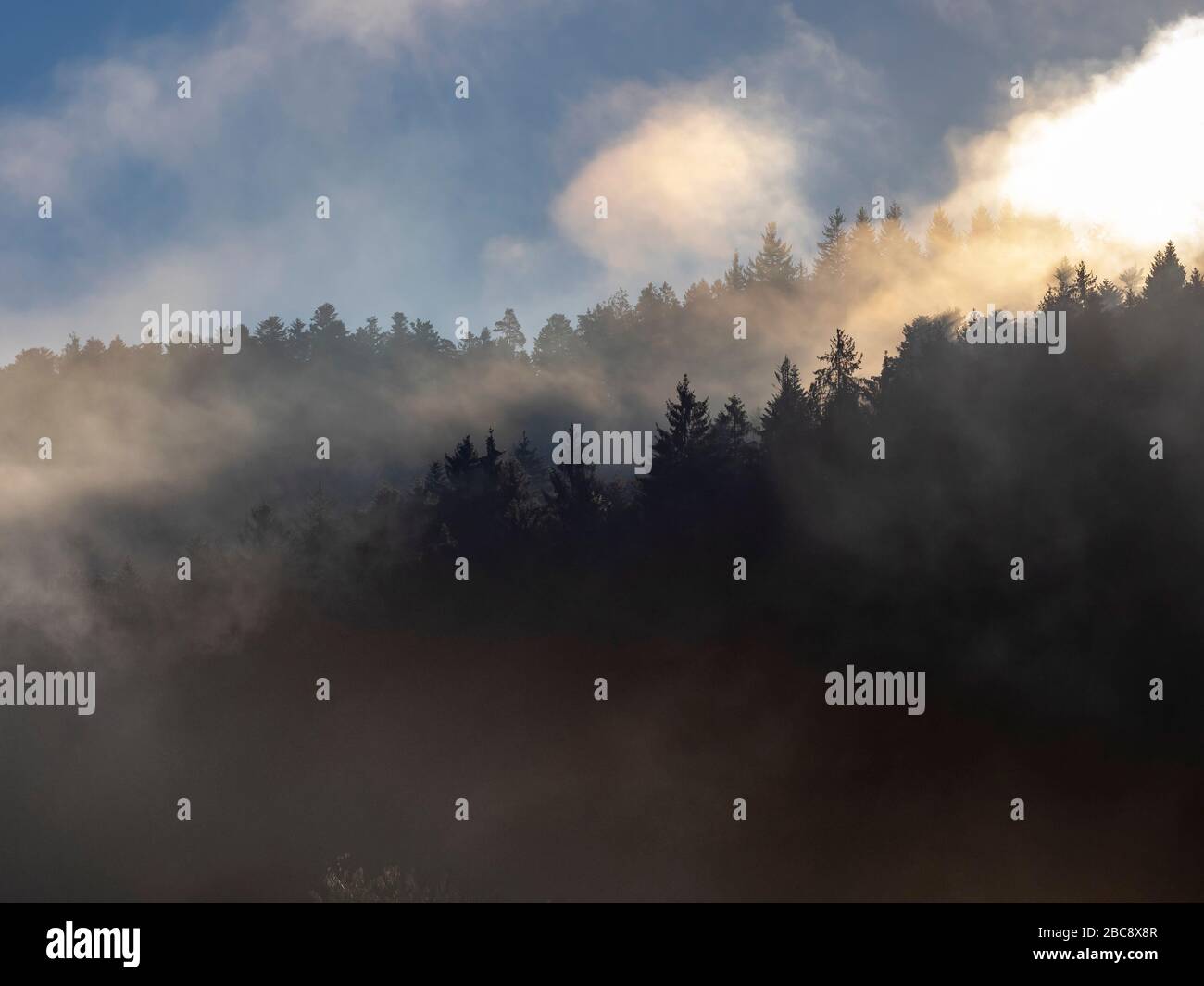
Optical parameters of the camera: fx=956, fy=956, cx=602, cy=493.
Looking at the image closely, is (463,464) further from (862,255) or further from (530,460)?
(862,255)

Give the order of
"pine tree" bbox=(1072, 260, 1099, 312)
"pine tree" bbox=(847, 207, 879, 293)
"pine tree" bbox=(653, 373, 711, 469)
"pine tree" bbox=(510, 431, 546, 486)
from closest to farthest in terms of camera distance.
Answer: "pine tree" bbox=(653, 373, 711, 469) → "pine tree" bbox=(1072, 260, 1099, 312) → "pine tree" bbox=(510, 431, 546, 486) → "pine tree" bbox=(847, 207, 879, 293)

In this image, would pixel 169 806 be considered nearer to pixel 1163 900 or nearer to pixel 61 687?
pixel 61 687

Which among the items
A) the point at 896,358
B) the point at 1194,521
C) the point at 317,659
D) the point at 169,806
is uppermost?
the point at 896,358

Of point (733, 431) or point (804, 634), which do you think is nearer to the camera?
point (804, 634)

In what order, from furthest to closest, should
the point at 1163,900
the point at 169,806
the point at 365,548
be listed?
the point at 169,806 < the point at 365,548 < the point at 1163,900

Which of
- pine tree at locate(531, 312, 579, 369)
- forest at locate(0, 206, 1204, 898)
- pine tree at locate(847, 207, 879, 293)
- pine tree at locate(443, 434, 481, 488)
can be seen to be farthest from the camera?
pine tree at locate(531, 312, 579, 369)

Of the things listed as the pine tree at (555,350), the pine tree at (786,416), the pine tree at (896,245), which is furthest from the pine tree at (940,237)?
the pine tree at (786,416)

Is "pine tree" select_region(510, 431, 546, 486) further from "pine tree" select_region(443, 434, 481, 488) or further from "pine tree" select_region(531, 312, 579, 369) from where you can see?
"pine tree" select_region(531, 312, 579, 369)

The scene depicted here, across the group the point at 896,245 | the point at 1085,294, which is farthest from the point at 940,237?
the point at 1085,294

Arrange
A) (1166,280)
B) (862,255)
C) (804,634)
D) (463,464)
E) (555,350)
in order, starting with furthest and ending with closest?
(555,350), (862,255), (463,464), (1166,280), (804,634)

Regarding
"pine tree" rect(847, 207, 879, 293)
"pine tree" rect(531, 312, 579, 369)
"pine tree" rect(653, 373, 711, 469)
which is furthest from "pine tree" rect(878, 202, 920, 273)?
"pine tree" rect(653, 373, 711, 469)
